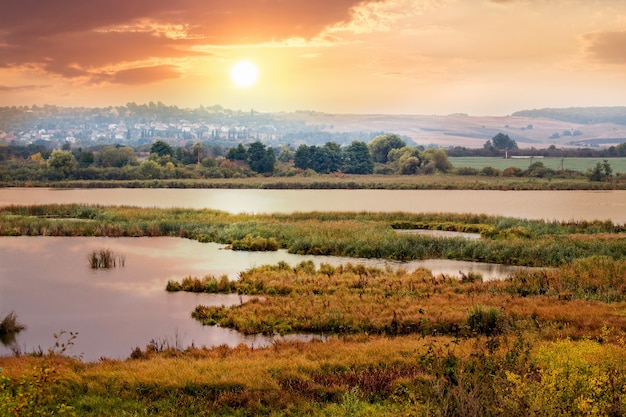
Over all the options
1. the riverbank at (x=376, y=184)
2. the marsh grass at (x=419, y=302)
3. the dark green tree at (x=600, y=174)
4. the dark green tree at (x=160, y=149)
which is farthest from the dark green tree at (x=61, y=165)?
the marsh grass at (x=419, y=302)

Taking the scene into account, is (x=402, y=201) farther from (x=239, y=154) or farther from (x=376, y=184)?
(x=239, y=154)

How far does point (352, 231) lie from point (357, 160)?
8925 centimetres

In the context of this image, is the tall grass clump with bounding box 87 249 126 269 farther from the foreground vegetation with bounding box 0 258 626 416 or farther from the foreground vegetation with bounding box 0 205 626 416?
the foreground vegetation with bounding box 0 258 626 416

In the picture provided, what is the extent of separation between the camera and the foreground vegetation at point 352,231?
33.8 metres

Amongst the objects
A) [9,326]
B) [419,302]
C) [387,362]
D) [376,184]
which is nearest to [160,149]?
[376,184]

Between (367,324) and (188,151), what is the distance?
120632mm

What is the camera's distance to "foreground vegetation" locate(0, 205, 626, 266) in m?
33.8

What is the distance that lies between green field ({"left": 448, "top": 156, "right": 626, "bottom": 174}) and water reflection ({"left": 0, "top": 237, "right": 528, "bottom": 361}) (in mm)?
108197

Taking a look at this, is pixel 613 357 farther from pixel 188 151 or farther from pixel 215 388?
pixel 188 151

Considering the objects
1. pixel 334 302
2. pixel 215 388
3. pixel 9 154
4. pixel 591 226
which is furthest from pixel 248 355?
pixel 9 154

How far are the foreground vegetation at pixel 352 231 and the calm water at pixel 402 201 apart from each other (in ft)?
22.5

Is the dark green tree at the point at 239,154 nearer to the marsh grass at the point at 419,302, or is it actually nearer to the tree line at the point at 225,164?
the tree line at the point at 225,164

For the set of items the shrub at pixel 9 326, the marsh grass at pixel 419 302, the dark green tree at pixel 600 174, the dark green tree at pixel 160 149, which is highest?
the dark green tree at pixel 160 149

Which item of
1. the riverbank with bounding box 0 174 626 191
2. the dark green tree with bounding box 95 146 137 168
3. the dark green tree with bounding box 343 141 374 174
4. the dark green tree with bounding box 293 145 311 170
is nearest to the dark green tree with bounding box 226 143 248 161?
the dark green tree with bounding box 293 145 311 170
